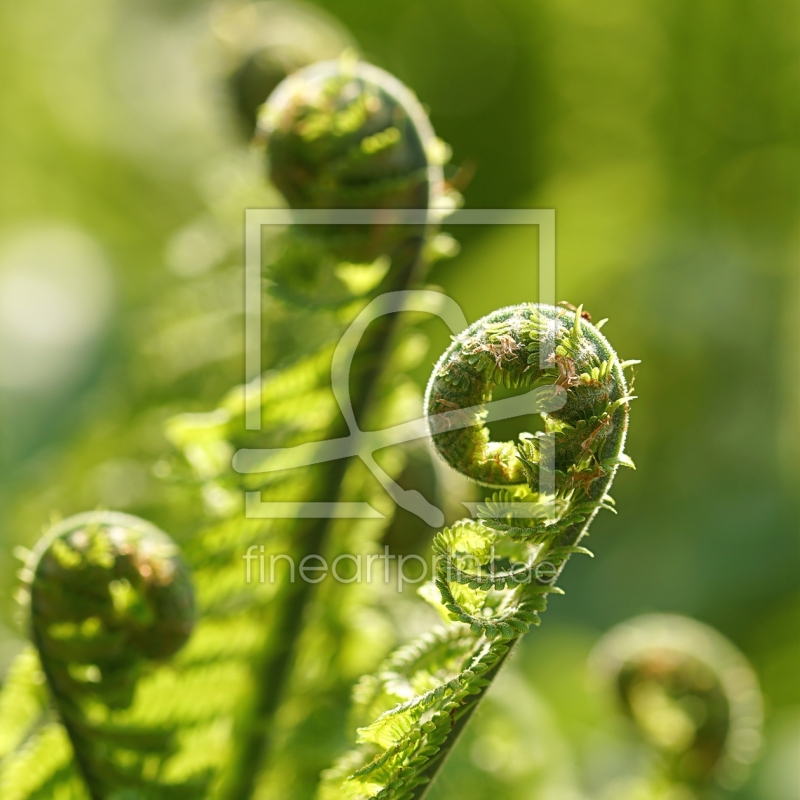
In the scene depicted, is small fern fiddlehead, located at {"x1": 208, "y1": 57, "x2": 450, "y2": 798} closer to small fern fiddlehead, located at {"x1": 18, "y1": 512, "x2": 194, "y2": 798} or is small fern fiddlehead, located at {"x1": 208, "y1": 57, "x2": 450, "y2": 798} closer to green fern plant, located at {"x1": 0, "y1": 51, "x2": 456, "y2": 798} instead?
green fern plant, located at {"x1": 0, "y1": 51, "x2": 456, "y2": 798}

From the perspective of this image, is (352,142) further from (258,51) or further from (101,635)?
(258,51)

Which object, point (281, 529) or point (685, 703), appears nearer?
point (281, 529)

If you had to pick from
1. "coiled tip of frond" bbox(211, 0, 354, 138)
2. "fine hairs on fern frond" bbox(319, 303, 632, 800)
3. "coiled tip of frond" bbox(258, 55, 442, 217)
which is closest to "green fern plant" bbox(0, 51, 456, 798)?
"coiled tip of frond" bbox(258, 55, 442, 217)

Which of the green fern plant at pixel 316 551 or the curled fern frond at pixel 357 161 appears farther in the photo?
the curled fern frond at pixel 357 161

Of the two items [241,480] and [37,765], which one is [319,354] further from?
[37,765]

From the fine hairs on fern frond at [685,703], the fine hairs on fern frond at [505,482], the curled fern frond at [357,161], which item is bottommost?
the fine hairs on fern frond at [685,703]
